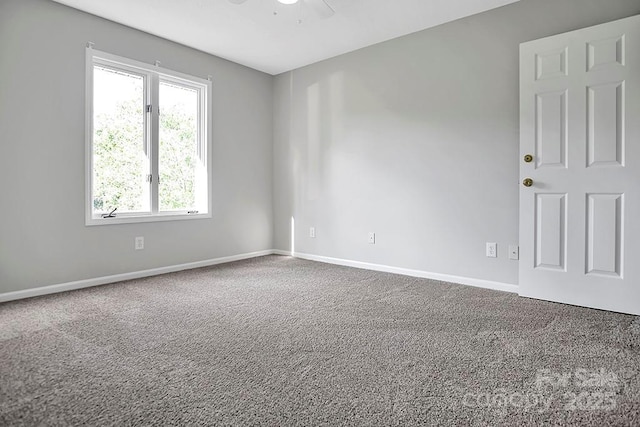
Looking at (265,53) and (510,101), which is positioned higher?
(265,53)

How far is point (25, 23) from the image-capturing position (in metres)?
2.90

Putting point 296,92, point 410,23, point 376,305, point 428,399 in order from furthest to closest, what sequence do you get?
point 296,92, point 410,23, point 376,305, point 428,399

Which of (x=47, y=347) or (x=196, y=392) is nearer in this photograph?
(x=196, y=392)

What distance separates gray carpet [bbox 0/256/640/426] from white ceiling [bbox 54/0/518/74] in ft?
8.14

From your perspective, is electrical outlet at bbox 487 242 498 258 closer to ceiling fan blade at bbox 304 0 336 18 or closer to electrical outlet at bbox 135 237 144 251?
Result: ceiling fan blade at bbox 304 0 336 18

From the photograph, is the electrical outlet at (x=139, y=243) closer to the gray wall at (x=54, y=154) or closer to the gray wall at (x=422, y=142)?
the gray wall at (x=54, y=154)

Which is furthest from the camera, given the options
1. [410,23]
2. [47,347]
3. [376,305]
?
[410,23]

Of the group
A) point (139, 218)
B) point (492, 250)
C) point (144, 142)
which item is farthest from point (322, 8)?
point (139, 218)

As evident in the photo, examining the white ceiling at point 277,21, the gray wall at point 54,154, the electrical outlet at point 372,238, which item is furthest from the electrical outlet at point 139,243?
the electrical outlet at point 372,238

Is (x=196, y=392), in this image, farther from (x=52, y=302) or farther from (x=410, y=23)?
(x=410, y=23)

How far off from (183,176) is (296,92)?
6.01 feet

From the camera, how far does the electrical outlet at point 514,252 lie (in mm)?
3068

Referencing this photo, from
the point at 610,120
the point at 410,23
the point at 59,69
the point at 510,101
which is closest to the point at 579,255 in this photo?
the point at 610,120

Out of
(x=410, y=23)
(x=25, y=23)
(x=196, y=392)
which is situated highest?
(x=410, y=23)
